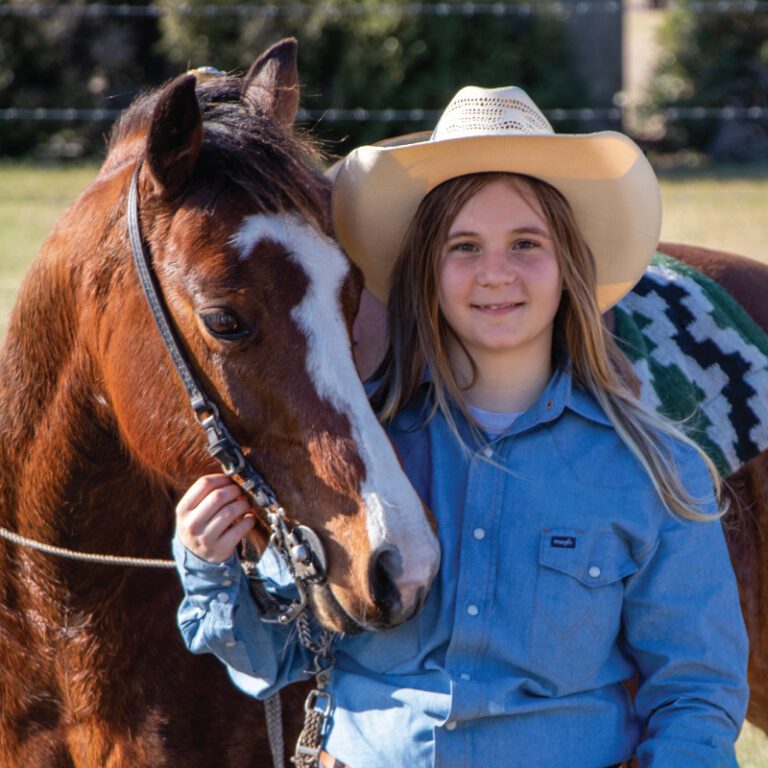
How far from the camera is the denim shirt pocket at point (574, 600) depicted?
188 centimetres

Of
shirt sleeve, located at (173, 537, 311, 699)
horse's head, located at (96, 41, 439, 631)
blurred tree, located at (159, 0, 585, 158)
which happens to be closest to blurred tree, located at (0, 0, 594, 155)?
blurred tree, located at (159, 0, 585, 158)

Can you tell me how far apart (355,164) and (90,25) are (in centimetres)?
1603

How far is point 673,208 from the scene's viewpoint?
12781mm

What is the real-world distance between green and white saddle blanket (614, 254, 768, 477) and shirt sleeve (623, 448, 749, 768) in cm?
67

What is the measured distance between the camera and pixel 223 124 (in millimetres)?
2074

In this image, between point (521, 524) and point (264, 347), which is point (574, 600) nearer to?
point (521, 524)

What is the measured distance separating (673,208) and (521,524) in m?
11.4

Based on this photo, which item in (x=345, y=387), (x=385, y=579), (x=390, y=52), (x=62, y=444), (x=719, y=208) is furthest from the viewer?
(x=390, y=52)

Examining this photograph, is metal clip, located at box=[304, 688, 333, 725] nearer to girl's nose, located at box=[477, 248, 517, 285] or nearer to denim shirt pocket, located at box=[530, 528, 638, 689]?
denim shirt pocket, located at box=[530, 528, 638, 689]

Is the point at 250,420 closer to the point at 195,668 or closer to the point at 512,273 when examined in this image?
the point at 512,273

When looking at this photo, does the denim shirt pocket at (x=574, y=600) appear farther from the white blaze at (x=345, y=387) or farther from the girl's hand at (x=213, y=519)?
the girl's hand at (x=213, y=519)

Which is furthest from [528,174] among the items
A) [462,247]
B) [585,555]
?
[585,555]

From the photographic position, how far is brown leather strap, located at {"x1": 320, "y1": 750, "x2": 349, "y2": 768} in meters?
1.99

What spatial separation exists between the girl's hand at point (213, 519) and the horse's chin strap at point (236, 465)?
3cm
